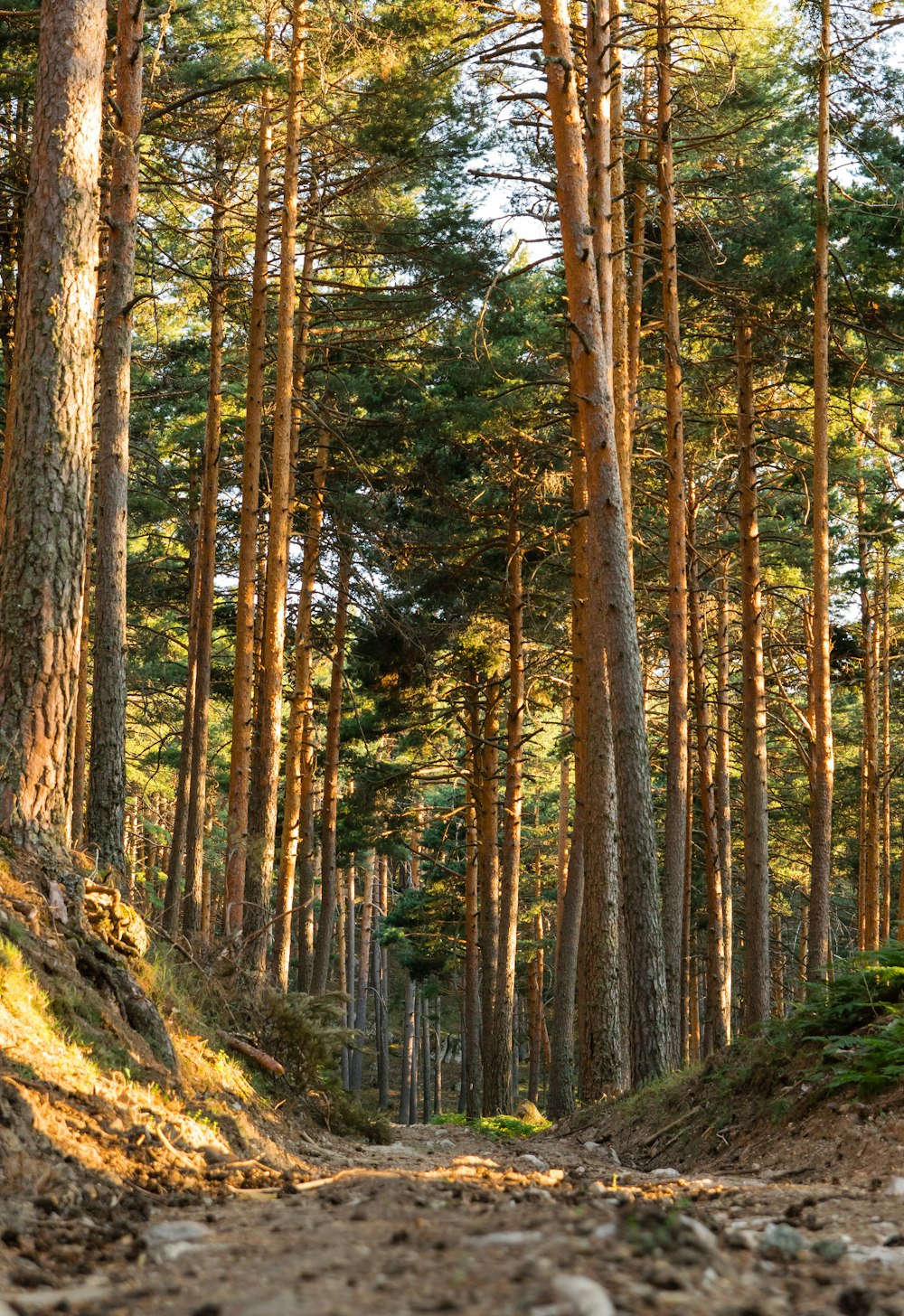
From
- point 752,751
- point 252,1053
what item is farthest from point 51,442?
point 752,751

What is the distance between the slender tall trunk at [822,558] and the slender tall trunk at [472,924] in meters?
8.11

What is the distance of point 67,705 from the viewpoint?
715cm

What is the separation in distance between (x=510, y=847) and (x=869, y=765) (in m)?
8.60

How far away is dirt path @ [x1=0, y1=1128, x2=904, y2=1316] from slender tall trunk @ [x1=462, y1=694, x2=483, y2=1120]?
17507 millimetres

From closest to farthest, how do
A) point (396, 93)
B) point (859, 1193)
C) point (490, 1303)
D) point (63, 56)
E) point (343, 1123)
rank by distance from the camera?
point (490, 1303)
point (859, 1193)
point (63, 56)
point (343, 1123)
point (396, 93)

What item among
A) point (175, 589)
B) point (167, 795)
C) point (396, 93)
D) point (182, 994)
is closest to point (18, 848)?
point (182, 994)

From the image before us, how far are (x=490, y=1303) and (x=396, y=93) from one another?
14.1 meters

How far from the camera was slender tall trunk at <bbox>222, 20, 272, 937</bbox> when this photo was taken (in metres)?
13.9

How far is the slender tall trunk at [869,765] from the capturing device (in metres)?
22.4

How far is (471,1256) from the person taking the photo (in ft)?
9.89

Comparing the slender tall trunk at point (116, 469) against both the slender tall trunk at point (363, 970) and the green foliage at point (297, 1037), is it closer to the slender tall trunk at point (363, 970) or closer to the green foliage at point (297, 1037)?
the green foliage at point (297, 1037)

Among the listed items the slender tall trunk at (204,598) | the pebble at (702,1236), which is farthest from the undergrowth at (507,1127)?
the pebble at (702,1236)

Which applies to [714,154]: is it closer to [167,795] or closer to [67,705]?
[67,705]

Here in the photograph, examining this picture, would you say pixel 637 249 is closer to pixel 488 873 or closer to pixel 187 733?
pixel 187 733
